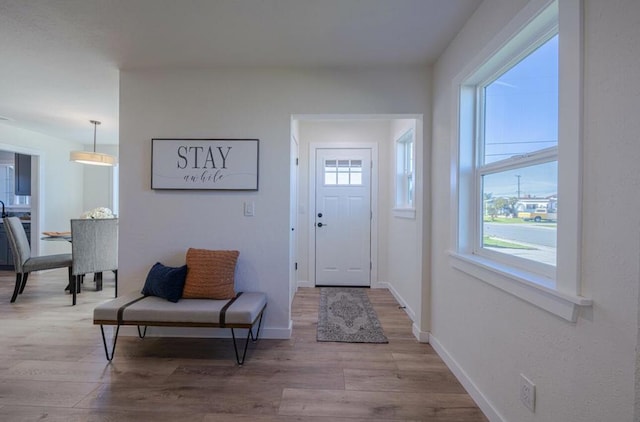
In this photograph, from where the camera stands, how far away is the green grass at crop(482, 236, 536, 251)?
150cm

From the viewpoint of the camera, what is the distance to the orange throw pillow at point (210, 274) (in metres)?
2.26

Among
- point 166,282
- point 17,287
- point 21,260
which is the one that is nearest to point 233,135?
point 166,282

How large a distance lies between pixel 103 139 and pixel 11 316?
333 cm

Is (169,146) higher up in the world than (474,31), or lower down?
lower down

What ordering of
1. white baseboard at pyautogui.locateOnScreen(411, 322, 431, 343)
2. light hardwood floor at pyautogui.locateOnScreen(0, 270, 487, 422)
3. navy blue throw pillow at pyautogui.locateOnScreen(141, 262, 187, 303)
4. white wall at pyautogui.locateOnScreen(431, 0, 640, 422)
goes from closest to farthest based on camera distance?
white wall at pyautogui.locateOnScreen(431, 0, 640, 422), light hardwood floor at pyautogui.locateOnScreen(0, 270, 487, 422), navy blue throw pillow at pyautogui.locateOnScreen(141, 262, 187, 303), white baseboard at pyautogui.locateOnScreen(411, 322, 431, 343)

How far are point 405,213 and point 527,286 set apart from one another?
A: 188 centimetres

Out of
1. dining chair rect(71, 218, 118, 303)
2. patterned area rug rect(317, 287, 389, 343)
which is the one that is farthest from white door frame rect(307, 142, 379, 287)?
dining chair rect(71, 218, 118, 303)

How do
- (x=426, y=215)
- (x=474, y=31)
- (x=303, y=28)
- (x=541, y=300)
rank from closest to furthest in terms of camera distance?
1. (x=541, y=300)
2. (x=474, y=31)
3. (x=303, y=28)
4. (x=426, y=215)

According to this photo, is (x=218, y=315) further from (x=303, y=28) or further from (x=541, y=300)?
(x=303, y=28)

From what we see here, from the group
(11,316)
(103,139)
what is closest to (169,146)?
(11,316)

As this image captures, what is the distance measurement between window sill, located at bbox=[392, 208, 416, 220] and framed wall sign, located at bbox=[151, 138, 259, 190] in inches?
59.9

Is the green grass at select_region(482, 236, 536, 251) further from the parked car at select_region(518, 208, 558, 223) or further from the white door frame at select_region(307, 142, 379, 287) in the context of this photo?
the white door frame at select_region(307, 142, 379, 287)

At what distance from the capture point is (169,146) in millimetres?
2467

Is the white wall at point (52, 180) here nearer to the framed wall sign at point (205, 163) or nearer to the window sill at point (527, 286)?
the framed wall sign at point (205, 163)
